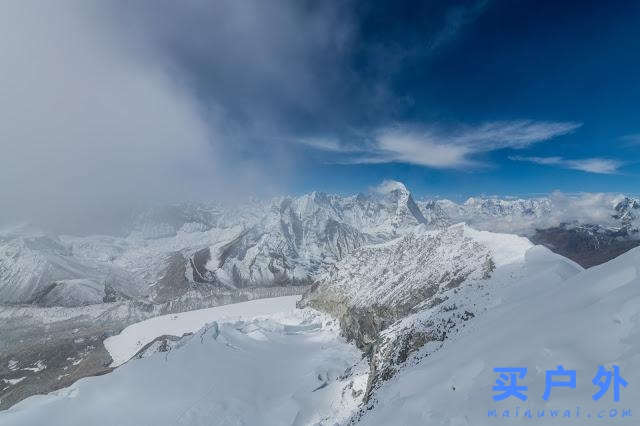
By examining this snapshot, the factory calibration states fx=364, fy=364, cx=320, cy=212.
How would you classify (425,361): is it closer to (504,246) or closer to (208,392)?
(208,392)

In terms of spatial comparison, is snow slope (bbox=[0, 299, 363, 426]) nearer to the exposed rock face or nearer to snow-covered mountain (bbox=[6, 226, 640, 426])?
snow-covered mountain (bbox=[6, 226, 640, 426])

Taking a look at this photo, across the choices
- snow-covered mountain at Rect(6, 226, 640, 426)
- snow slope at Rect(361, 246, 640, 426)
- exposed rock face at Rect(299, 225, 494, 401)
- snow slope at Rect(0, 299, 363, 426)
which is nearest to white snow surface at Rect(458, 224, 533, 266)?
snow-covered mountain at Rect(6, 226, 640, 426)

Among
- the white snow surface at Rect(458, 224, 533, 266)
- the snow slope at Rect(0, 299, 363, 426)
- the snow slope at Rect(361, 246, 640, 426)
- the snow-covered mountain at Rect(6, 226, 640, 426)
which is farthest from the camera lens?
the white snow surface at Rect(458, 224, 533, 266)

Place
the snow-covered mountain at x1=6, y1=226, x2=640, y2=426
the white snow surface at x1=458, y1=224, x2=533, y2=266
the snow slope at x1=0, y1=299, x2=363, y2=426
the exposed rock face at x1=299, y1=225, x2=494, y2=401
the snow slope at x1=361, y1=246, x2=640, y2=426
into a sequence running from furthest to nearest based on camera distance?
1. the white snow surface at x1=458, y1=224, x2=533, y2=266
2. the snow slope at x1=0, y1=299, x2=363, y2=426
3. the exposed rock face at x1=299, y1=225, x2=494, y2=401
4. the snow-covered mountain at x1=6, y1=226, x2=640, y2=426
5. the snow slope at x1=361, y1=246, x2=640, y2=426

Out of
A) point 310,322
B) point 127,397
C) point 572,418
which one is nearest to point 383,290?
point 310,322

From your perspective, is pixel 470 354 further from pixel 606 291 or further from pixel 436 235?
pixel 436 235

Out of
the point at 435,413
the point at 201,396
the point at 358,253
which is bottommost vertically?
the point at 201,396

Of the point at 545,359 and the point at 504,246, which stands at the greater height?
the point at 504,246

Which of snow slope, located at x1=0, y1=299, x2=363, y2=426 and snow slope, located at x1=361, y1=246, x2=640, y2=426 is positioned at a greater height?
snow slope, located at x1=361, y1=246, x2=640, y2=426

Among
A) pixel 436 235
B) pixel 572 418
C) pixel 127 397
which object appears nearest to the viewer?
pixel 572 418

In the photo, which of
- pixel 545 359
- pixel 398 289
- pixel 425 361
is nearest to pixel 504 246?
pixel 398 289

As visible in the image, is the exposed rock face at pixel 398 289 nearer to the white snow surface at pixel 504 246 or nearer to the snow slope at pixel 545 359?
the white snow surface at pixel 504 246
